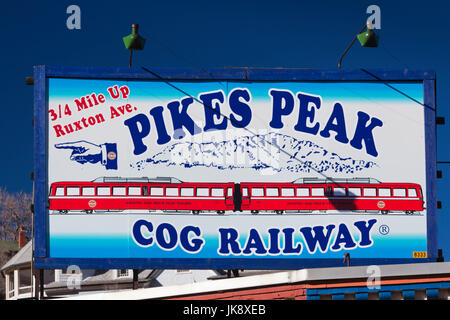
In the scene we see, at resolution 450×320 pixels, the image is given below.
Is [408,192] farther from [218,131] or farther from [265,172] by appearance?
[218,131]

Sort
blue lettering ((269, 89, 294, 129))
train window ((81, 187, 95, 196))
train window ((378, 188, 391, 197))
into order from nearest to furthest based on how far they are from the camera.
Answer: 1. train window ((81, 187, 95, 196))
2. train window ((378, 188, 391, 197))
3. blue lettering ((269, 89, 294, 129))

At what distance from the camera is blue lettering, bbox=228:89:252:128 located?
74.9ft

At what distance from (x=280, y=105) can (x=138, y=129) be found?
3.88 metres

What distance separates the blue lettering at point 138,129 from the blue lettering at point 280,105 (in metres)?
3.36

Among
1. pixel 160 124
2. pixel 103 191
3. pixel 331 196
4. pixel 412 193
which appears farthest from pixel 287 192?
pixel 103 191

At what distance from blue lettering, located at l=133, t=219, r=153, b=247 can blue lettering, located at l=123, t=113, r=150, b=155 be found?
1.97 m

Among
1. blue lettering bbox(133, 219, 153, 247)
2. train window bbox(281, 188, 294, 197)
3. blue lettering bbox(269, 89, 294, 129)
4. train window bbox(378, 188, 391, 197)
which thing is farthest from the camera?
blue lettering bbox(269, 89, 294, 129)

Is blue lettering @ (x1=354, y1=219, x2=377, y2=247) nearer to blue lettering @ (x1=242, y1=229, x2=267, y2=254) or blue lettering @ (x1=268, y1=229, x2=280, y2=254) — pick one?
blue lettering @ (x1=268, y1=229, x2=280, y2=254)

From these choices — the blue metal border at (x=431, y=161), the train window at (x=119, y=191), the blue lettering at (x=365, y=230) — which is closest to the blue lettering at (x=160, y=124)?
the train window at (x=119, y=191)

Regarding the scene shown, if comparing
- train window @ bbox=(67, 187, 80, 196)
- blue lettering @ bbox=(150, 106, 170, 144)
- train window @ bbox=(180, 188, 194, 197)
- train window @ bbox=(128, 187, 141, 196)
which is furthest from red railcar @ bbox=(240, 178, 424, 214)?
train window @ bbox=(67, 187, 80, 196)

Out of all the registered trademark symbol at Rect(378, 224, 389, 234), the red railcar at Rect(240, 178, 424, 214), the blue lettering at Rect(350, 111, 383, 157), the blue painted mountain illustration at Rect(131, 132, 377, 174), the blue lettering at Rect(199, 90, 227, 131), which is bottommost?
the registered trademark symbol at Rect(378, 224, 389, 234)

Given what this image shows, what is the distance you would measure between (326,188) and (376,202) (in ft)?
4.54
